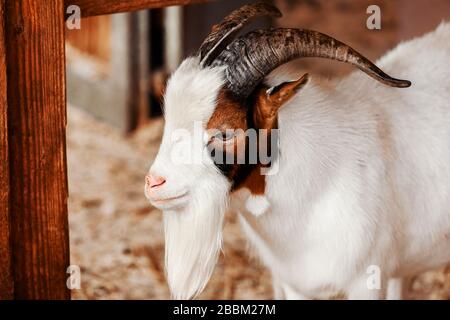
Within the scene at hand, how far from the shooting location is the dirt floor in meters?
4.86

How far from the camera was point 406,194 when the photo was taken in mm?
3455

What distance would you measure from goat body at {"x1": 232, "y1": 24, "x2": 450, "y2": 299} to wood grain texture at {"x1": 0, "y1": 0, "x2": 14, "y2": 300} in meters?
0.84

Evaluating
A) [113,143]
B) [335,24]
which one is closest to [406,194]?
[113,143]

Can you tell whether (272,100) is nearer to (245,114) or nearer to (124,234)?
(245,114)

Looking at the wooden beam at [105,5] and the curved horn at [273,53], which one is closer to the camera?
the curved horn at [273,53]

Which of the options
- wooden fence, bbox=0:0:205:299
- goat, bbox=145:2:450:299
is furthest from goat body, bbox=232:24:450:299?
wooden fence, bbox=0:0:205:299

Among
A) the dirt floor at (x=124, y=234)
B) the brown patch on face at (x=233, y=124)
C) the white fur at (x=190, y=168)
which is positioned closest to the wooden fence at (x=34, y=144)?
the white fur at (x=190, y=168)

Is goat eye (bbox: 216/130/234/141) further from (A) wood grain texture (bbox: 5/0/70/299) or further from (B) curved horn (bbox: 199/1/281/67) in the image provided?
(A) wood grain texture (bbox: 5/0/70/299)

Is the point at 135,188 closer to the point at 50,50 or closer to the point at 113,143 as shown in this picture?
the point at 113,143

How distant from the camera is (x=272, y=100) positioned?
3090 mm

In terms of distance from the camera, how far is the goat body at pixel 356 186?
3.29 m

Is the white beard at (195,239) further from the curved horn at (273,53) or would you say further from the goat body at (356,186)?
the curved horn at (273,53)

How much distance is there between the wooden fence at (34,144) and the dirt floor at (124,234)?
1.18 metres

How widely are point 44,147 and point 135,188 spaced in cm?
314
